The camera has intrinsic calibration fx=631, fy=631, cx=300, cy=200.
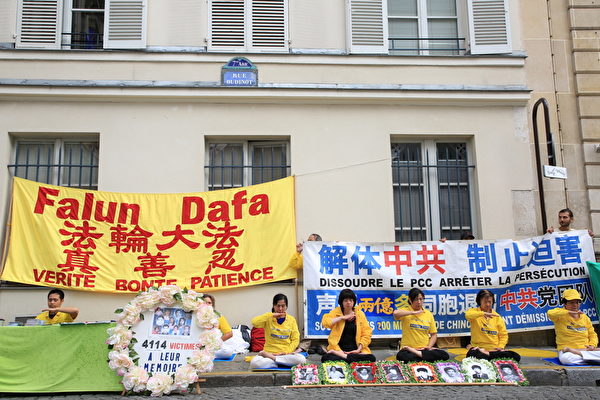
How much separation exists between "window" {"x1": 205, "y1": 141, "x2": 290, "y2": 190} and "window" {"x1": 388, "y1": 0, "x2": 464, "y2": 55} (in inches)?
117

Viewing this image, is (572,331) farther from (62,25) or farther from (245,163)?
(62,25)

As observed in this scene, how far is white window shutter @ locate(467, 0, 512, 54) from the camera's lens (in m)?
11.5

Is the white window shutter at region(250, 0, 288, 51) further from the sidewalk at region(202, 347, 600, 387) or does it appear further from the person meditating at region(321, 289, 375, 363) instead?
the sidewalk at region(202, 347, 600, 387)

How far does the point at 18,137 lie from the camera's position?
36.2 feet

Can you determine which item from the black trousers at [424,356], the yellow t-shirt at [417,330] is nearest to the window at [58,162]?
the yellow t-shirt at [417,330]

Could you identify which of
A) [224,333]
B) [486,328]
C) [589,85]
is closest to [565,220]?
[486,328]

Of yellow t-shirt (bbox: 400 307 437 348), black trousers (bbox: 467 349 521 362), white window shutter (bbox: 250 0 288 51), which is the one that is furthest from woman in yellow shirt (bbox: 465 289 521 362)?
white window shutter (bbox: 250 0 288 51)

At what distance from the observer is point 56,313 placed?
884cm

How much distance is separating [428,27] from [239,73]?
148 inches

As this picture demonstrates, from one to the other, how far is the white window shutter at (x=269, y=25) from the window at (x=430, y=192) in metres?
2.82

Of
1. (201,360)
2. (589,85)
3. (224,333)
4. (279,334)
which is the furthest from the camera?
(589,85)

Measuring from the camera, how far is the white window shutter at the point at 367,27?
11352mm

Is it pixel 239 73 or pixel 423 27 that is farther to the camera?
pixel 423 27

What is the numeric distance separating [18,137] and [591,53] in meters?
10.5
